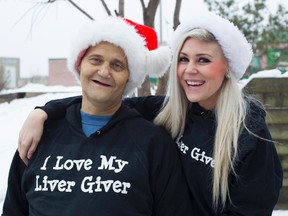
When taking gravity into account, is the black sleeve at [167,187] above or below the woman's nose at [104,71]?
below

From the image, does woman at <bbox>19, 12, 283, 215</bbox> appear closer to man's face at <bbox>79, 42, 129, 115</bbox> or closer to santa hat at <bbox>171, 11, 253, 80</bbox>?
santa hat at <bbox>171, 11, 253, 80</bbox>

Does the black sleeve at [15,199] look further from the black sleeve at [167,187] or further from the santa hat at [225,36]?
the santa hat at [225,36]

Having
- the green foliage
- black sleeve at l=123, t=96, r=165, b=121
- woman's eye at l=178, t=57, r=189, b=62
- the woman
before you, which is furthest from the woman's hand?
the green foliage

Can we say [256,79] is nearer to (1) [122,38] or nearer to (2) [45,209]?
(1) [122,38]

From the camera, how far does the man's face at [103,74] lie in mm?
1963

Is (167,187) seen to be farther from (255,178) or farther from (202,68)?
(202,68)

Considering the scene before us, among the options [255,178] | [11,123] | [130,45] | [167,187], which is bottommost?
[11,123]

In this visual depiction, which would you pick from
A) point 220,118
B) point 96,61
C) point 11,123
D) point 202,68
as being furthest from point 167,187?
point 11,123

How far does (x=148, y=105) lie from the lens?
7.79ft

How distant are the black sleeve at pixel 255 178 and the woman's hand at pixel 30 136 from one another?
3.28 feet

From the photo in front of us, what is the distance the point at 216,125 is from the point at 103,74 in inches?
23.5

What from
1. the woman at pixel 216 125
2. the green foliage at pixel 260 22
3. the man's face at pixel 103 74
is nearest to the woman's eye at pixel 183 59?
the woman at pixel 216 125

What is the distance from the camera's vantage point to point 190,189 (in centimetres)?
194

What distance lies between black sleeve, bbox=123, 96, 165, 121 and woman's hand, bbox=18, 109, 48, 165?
544 mm
